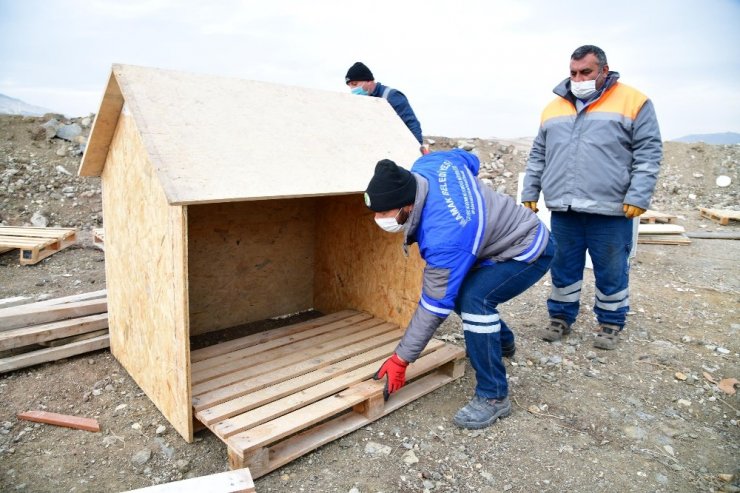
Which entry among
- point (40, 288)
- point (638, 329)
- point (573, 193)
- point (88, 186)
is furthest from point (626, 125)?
point (88, 186)

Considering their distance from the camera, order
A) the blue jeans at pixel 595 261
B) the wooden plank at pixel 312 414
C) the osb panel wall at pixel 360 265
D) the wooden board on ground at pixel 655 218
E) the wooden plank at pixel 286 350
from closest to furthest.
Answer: the wooden plank at pixel 312 414 < the wooden plank at pixel 286 350 < the blue jeans at pixel 595 261 < the osb panel wall at pixel 360 265 < the wooden board on ground at pixel 655 218

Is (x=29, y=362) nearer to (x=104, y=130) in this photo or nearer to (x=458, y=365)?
(x=104, y=130)

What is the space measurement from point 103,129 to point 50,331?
1.51 m

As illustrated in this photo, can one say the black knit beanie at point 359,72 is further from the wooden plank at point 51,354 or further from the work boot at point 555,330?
the wooden plank at point 51,354

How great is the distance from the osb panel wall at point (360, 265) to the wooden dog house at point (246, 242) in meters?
0.01

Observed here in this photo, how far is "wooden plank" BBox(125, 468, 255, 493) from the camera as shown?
214 cm

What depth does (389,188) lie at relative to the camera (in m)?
2.39

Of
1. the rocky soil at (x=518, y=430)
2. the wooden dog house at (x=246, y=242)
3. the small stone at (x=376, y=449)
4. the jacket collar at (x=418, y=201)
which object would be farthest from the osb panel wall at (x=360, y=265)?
the small stone at (x=376, y=449)

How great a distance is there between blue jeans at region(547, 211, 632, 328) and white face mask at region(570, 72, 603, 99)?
85 cm

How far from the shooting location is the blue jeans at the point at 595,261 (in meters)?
3.67

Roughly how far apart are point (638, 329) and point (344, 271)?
259 cm

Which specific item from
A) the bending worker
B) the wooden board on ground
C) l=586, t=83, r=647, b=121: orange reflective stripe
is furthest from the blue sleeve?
the wooden board on ground

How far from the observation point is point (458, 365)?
3.47 meters

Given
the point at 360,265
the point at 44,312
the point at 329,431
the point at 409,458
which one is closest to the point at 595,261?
the point at 360,265
